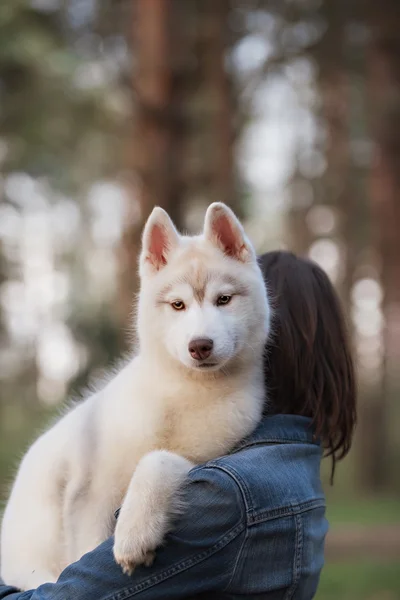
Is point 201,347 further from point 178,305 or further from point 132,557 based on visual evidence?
point 132,557

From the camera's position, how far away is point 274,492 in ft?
7.57

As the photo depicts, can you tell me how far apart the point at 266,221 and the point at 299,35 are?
4.20 metres

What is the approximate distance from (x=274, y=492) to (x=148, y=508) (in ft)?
1.23

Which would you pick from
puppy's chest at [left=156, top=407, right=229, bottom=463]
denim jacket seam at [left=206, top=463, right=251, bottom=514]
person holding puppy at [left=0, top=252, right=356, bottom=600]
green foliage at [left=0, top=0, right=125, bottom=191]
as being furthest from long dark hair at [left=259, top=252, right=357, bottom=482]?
green foliage at [left=0, top=0, right=125, bottom=191]

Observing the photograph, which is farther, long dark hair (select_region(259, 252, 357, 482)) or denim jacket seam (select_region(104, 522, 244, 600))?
long dark hair (select_region(259, 252, 357, 482))

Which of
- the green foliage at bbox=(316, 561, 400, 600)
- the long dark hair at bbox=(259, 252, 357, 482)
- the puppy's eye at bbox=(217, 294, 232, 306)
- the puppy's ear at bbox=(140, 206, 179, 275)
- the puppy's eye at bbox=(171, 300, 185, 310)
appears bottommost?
the green foliage at bbox=(316, 561, 400, 600)

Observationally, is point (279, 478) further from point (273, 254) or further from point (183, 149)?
point (183, 149)

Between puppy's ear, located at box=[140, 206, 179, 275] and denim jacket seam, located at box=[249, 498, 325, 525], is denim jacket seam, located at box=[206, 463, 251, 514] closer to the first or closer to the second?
denim jacket seam, located at box=[249, 498, 325, 525]

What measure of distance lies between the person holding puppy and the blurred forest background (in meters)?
4.06

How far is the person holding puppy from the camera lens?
6.99 feet

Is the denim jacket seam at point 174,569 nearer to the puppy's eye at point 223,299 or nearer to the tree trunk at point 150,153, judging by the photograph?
the puppy's eye at point 223,299

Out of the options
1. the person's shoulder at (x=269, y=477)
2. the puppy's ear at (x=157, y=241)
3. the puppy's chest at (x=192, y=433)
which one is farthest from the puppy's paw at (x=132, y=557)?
the puppy's ear at (x=157, y=241)

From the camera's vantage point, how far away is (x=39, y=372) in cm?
1307

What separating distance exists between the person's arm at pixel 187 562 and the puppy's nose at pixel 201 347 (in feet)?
1.49
